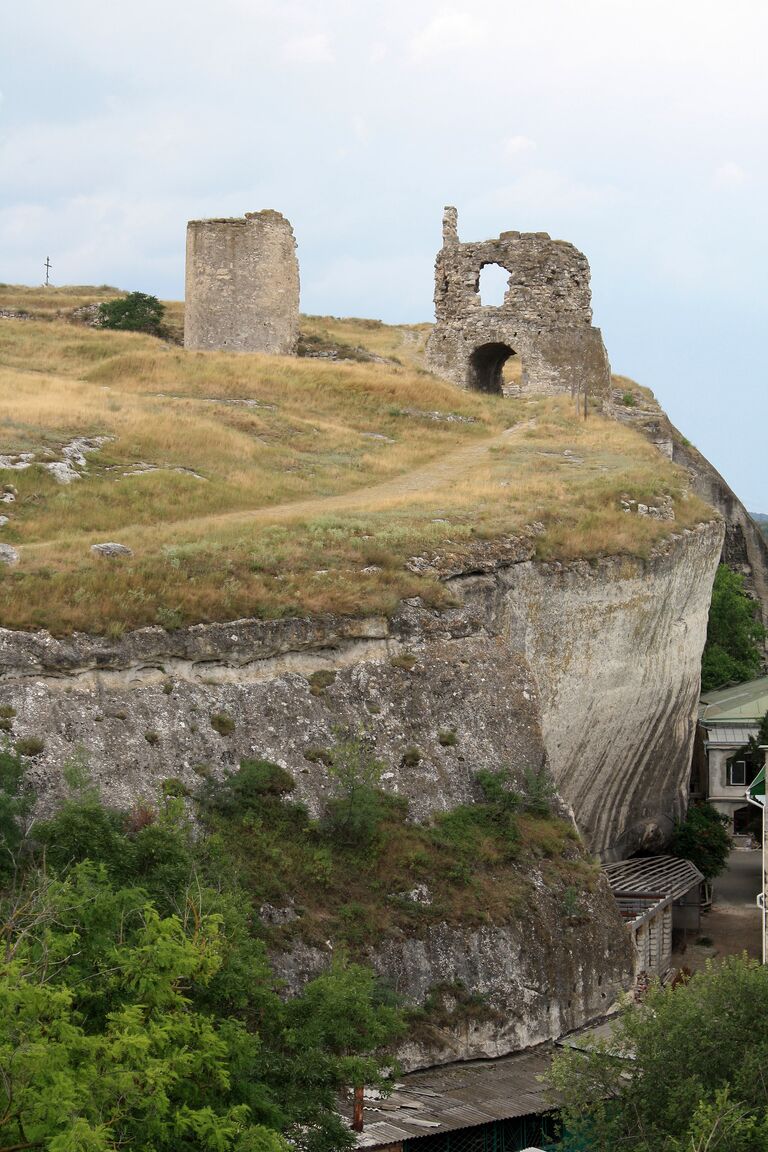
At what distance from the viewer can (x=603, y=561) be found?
111 ft

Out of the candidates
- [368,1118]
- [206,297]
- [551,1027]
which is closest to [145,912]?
[368,1118]

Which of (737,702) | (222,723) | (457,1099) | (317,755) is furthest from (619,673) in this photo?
(737,702)

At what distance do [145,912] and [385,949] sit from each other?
21.0 ft

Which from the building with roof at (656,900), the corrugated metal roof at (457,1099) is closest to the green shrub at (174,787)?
the corrugated metal roof at (457,1099)

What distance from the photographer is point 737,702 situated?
178ft

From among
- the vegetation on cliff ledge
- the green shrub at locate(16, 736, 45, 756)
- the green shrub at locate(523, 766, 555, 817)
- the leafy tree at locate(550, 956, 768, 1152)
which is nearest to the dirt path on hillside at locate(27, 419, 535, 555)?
the green shrub at locate(16, 736, 45, 756)

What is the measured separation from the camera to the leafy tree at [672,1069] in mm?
19344

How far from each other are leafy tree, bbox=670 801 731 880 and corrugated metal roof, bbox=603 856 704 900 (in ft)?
1.65

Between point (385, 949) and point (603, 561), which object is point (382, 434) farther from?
point (385, 949)

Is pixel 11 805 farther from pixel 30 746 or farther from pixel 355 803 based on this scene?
pixel 355 803

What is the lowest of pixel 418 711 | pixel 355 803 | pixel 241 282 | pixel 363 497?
pixel 355 803

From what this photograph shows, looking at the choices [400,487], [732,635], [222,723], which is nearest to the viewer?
[222,723]

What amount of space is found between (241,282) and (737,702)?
21091 millimetres

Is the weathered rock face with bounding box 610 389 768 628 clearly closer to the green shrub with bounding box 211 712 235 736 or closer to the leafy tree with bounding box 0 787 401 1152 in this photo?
the green shrub with bounding box 211 712 235 736
